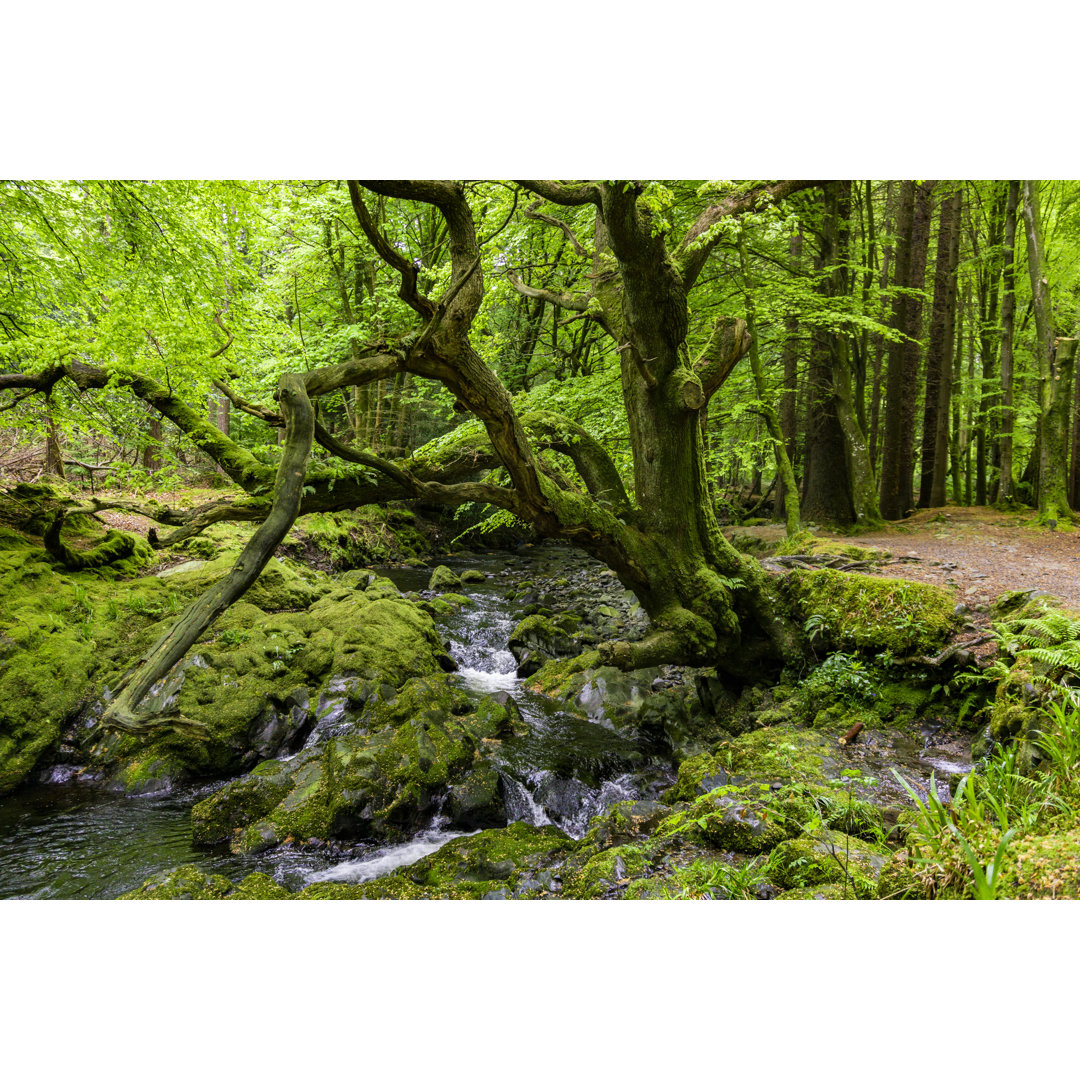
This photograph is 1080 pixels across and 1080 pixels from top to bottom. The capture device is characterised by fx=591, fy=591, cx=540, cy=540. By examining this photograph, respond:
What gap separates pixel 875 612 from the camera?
18.5 feet

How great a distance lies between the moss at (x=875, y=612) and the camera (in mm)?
5250

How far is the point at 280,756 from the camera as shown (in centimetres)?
550

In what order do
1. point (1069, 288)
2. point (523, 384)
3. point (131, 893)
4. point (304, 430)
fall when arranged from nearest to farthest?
1. point (304, 430)
2. point (131, 893)
3. point (1069, 288)
4. point (523, 384)

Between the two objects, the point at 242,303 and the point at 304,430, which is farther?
the point at 242,303

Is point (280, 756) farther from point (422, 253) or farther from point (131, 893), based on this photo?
point (422, 253)

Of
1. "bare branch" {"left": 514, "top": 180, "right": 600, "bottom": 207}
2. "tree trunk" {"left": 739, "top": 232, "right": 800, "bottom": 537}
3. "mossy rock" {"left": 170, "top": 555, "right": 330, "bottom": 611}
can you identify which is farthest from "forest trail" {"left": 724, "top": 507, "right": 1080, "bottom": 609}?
"mossy rock" {"left": 170, "top": 555, "right": 330, "bottom": 611}

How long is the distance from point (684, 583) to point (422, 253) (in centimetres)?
998

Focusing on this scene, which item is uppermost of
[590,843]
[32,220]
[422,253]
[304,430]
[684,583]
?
[422,253]

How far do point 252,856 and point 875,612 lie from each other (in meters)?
5.63

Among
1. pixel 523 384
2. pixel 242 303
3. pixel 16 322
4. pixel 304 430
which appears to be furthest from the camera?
pixel 523 384

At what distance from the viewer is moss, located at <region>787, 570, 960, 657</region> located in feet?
17.2

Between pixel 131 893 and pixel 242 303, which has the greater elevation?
pixel 242 303

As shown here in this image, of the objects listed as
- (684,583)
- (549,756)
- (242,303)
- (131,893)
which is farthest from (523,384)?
(131,893)

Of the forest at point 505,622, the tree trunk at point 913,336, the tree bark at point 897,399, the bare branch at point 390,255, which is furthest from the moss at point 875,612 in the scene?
the tree trunk at point 913,336
